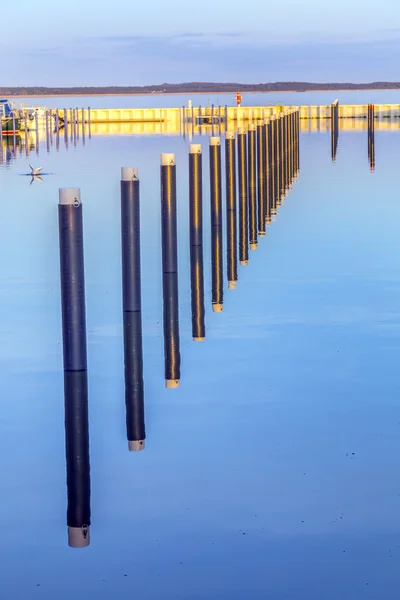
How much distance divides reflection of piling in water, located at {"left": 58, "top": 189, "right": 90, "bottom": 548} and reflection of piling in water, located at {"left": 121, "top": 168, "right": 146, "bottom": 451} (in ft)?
4.85

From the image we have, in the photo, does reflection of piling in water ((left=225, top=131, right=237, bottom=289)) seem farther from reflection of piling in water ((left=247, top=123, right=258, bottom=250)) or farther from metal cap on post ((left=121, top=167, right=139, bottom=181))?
metal cap on post ((left=121, top=167, right=139, bottom=181))

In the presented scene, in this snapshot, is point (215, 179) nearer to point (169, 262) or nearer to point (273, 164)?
point (169, 262)

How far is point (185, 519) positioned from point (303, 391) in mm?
2897

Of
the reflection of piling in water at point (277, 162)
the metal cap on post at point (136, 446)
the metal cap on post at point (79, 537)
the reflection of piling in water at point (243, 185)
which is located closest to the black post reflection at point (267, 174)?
the reflection of piling in water at point (277, 162)

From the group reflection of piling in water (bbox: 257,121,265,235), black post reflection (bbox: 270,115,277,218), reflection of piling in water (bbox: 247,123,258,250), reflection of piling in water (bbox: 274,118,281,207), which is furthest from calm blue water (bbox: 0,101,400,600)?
reflection of piling in water (bbox: 274,118,281,207)

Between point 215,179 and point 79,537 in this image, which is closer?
point 79,537

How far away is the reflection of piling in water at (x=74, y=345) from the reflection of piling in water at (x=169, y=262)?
325 cm

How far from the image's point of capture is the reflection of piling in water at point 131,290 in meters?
8.80

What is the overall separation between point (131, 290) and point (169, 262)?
2228 mm

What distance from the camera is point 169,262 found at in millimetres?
11391

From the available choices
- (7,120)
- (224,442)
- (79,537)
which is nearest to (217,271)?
(224,442)

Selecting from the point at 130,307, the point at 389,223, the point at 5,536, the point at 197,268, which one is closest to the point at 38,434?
the point at 130,307

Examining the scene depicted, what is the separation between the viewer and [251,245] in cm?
1812

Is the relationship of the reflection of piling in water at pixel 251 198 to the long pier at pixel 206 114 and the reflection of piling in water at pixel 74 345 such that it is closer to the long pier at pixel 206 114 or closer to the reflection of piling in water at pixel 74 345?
the reflection of piling in water at pixel 74 345
